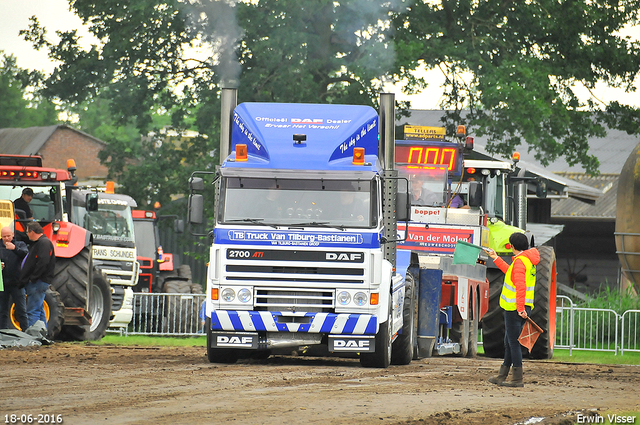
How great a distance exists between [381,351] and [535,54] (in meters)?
18.8

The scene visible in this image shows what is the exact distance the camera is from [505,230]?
58.5 feet

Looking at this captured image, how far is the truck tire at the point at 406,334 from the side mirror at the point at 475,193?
2.24 meters

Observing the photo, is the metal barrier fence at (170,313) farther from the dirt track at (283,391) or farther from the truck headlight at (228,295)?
the truck headlight at (228,295)

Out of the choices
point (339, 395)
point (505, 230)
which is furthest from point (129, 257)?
point (339, 395)

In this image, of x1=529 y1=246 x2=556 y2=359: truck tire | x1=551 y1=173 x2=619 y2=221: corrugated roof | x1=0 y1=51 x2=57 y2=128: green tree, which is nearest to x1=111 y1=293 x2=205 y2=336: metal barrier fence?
x1=529 y1=246 x2=556 y2=359: truck tire

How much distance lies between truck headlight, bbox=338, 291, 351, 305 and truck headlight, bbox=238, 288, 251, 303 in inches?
44.5

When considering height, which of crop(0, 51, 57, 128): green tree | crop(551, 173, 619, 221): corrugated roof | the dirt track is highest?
crop(0, 51, 57, 128): green tree

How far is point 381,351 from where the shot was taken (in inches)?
520

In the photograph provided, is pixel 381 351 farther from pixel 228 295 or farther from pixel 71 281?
pixel 71 281

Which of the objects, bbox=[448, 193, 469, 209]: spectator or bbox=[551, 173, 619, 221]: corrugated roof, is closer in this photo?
bbox=[448, 193, 469, 209]: spectator

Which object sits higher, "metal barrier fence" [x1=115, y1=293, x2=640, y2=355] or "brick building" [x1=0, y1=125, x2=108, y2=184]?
"brick building" [x1=0, y1=125, x2=108, y2=184]

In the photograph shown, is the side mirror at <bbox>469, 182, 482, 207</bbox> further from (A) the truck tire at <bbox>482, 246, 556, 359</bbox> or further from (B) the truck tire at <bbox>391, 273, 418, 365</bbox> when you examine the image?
(B) the truck tire at <bbox>391, 273, 418, 365</bbox>

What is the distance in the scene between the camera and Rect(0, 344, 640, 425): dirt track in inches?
344

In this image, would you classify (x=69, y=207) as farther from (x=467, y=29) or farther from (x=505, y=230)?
(x=467, y=29)
